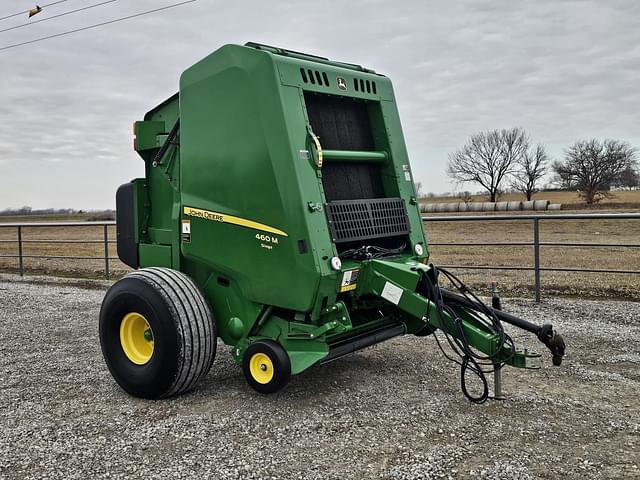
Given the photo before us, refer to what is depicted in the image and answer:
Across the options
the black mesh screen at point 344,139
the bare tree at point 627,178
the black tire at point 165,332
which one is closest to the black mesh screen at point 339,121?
the black mesh screen at point 344,139

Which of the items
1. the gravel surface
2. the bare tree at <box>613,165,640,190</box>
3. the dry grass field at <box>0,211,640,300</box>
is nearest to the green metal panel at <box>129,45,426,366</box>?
the gravel surface

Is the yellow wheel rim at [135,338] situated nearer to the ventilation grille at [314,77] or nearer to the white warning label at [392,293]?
the white warning label at [392,293]

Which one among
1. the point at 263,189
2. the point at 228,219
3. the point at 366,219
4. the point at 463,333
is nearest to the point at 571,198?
the point at 366,219

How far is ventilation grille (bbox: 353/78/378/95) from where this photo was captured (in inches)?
180

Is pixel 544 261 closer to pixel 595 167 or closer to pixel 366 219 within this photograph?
pixel 366 219

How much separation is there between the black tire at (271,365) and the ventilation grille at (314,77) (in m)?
1.84

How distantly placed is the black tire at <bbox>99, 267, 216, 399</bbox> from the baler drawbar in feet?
0.03

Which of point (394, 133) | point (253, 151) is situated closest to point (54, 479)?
point (253, 151)

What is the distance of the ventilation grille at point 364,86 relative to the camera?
15.0ft

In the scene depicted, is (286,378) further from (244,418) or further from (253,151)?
(253,151)

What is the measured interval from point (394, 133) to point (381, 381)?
196 cm

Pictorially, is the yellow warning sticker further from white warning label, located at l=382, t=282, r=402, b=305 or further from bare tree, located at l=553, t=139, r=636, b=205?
bare tree, located at l=553, t=139, r=636, b=205

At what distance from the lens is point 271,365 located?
153 inches

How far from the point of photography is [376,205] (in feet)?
14.7
